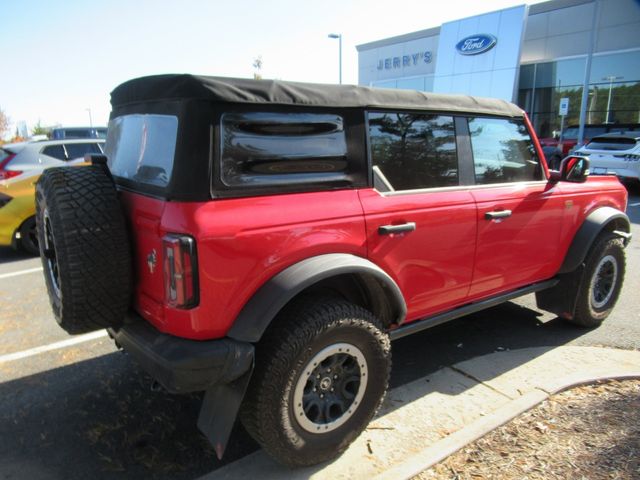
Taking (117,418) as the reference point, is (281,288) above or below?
above

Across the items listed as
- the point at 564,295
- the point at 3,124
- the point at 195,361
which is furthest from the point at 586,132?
the point at 3,124

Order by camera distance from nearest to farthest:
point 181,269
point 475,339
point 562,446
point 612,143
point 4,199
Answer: point 181,269 → point 562,446 → point 475,339 → point 4,199 → point 612,143

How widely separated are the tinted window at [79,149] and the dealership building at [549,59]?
19.4 metres

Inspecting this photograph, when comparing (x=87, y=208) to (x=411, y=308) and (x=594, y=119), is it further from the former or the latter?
(x=594, y=119)

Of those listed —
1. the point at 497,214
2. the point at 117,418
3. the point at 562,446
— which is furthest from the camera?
the point at 497,214

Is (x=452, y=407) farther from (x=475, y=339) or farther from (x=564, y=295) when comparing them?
(x=564, y=295)

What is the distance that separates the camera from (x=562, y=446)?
259cm

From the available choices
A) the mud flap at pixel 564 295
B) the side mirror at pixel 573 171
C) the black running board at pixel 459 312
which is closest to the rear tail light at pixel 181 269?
the black running board at pixel 459 312

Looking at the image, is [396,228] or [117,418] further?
[117,418]

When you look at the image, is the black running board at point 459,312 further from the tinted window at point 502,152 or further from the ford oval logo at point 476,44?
the ford oval logo at point 476,44

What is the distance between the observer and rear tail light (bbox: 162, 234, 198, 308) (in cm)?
204

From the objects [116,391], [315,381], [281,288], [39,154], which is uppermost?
[39,154]

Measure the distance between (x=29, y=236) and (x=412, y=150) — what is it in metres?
6.25

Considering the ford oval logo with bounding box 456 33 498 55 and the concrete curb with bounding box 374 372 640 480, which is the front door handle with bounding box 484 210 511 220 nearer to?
the concrete curb with bounding box 374 372 640 480
